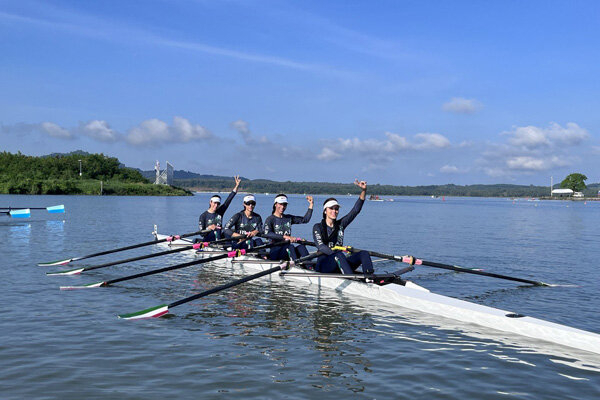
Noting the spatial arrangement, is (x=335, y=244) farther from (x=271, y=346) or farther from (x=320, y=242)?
(x=271, y=346)

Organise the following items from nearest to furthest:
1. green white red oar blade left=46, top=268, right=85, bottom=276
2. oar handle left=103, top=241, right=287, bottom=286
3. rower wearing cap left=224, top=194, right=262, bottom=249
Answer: oar handle left=103, top=241, right=287, bottom=286 → green white red oar blade left=46, top=268, right=85, bottom=276 → rower wearing cap left=224, top=194, right=262, bottom=249

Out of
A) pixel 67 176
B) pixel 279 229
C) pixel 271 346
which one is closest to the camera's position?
pixel 271 346

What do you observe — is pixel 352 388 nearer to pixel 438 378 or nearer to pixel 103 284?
pixel 438 378

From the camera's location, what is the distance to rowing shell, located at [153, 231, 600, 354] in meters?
8.71

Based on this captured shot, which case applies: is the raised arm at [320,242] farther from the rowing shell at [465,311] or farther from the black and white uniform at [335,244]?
the rowing shell at [465,311]

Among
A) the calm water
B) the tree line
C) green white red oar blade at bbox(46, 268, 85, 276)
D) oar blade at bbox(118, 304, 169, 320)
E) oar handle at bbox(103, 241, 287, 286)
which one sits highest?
the tree line

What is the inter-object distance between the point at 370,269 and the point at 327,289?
199cm

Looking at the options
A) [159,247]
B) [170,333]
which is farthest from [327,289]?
[159,247]

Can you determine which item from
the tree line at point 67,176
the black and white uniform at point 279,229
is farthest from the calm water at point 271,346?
the tree line at point 67,176

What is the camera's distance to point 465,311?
10.3 m

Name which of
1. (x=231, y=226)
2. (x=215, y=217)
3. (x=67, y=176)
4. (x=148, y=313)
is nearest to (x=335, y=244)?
(x=148, y=313)

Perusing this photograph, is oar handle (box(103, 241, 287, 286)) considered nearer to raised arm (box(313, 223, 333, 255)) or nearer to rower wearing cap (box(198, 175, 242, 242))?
raised arm (box(313, 223, 333, 255))

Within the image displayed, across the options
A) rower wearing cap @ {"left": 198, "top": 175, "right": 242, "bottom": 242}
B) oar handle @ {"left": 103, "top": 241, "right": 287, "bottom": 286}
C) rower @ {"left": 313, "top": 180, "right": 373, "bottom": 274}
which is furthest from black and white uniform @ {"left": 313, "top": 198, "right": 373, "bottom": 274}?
rower wearing cap @ {"left": 198, "top": 175, "right": 242, "bottom": 242}

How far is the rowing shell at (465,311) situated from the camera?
8711 mm
